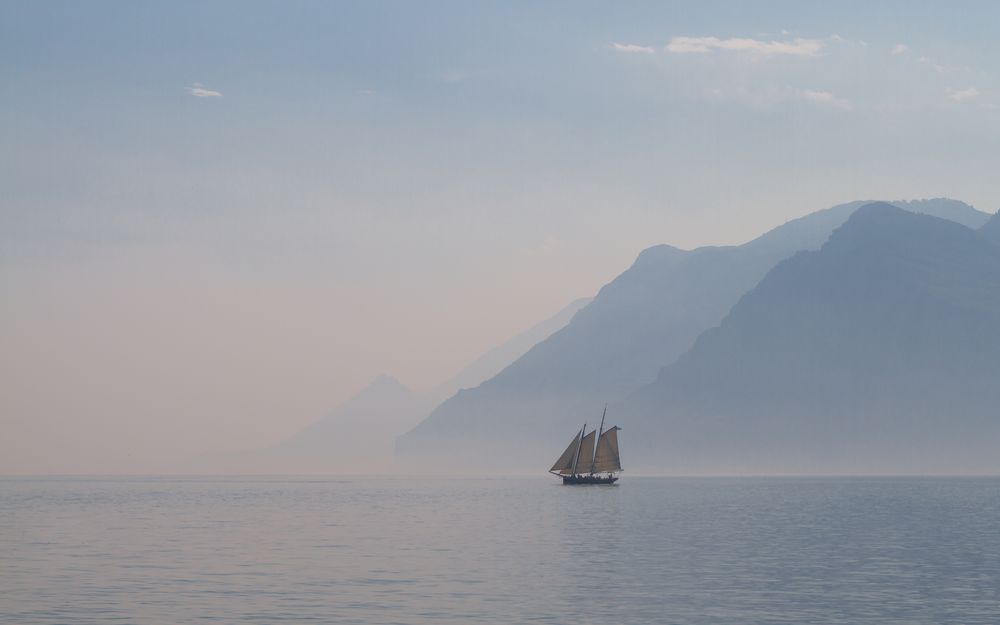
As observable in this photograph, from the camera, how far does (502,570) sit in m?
78.1

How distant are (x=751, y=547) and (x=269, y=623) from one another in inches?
1961

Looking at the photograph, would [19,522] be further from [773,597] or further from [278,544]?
[773,597]

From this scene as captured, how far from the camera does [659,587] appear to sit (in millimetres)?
68562

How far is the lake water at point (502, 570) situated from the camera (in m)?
59.0

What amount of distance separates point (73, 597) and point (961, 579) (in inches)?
1894

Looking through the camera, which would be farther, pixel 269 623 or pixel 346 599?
pixel 346 599

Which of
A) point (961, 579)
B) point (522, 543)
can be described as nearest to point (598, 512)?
point (522, 543)

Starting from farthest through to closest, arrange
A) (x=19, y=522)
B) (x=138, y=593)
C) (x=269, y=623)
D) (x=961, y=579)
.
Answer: (x=19, y=522)
(x=961, y=579)
(x=138, y=593)
(x=269, y=623)

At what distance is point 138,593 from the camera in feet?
217

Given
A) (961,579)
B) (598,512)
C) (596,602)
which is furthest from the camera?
(598,512)

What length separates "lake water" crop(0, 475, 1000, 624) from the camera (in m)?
59.0

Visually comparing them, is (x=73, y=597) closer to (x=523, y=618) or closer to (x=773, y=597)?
(x=523, y=618)

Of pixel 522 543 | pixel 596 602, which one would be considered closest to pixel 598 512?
pixel 522 543

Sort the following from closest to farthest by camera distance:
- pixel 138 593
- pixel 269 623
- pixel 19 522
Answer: pixel 269 623, pixel 138 593, pixel 19 522
